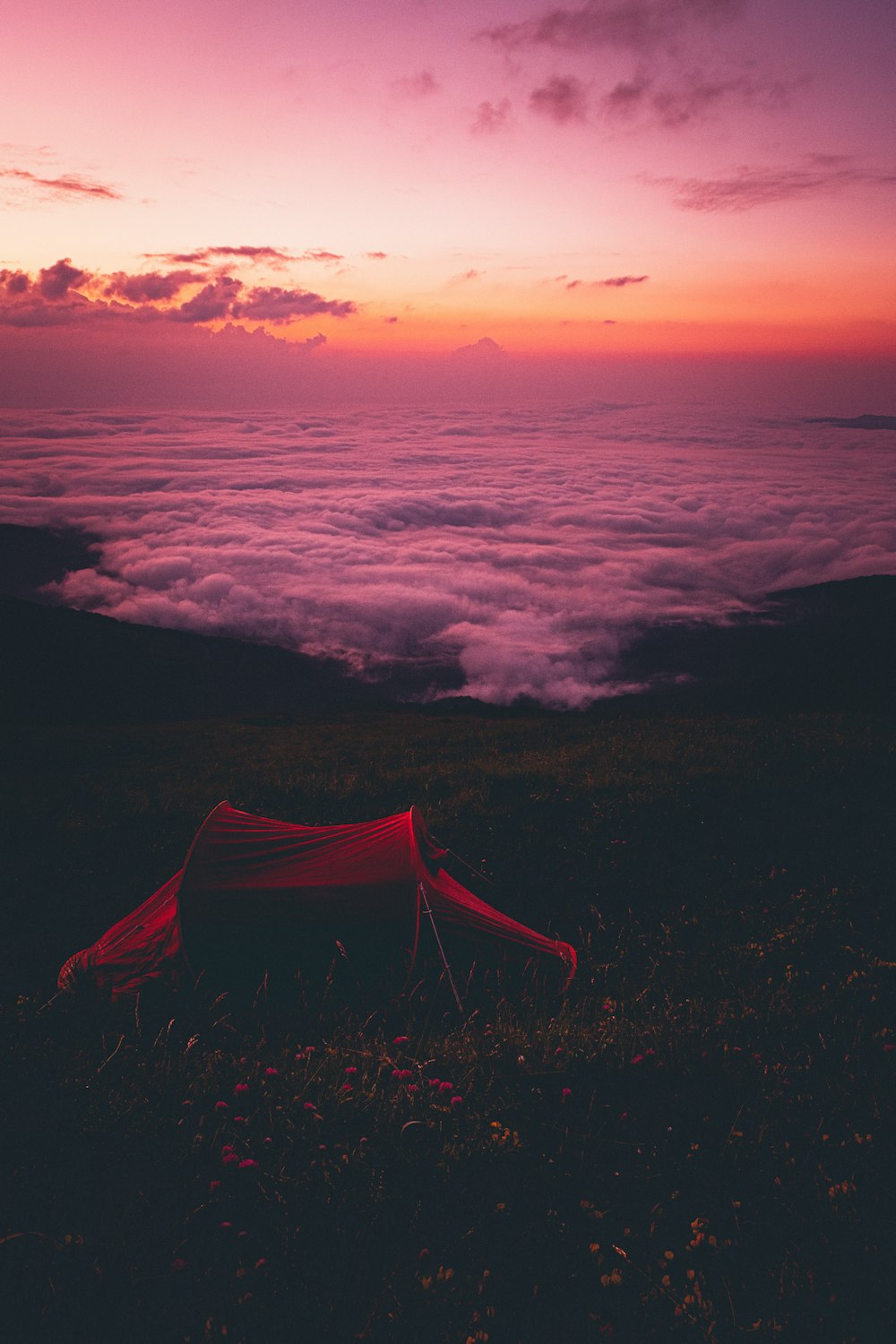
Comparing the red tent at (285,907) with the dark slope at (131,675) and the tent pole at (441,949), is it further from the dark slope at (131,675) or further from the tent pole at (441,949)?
the dark slope at (131,675)

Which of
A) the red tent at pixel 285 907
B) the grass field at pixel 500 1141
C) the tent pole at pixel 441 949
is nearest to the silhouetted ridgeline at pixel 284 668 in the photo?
the red tent at pixel 285 907

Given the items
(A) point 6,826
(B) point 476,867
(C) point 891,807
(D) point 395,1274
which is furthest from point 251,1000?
(C) point 891,807

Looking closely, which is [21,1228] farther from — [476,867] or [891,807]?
[891,807]

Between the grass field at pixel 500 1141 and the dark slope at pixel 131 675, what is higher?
the grass field at pixel 500 1141

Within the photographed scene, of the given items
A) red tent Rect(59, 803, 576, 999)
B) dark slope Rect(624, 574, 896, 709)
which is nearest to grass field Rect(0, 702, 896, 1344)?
red tent Rect(59, 803, 576, 999)

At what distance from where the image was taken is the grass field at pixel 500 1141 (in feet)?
16.6

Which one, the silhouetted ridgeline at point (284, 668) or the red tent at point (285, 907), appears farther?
the silhouetted ridgeline at point (284, 668)

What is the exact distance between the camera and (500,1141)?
645 cm

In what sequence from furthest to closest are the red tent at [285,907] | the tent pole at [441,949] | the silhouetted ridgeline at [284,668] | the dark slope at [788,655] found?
the dark slope at [788,655] < the silhouetted ridgeline at [284,668] < the red tent at [285,907] < the tent pole at [441,949]

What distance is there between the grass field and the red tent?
0.67m

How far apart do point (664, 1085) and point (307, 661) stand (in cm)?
17389

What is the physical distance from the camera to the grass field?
507 centimetres

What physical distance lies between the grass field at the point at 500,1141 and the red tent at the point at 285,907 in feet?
2.21

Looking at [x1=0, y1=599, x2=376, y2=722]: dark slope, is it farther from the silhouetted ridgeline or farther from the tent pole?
the tent pole
